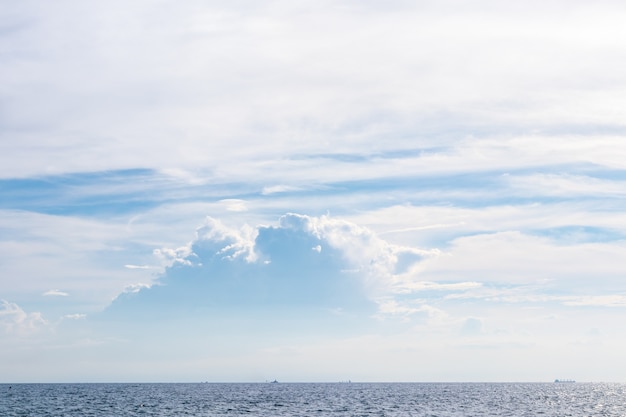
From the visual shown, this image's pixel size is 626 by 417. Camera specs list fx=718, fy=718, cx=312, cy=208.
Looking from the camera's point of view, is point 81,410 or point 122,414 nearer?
point 122,414

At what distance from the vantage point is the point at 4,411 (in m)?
153

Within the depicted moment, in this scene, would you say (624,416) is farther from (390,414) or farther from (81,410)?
(81,410)

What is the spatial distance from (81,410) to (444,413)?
78.4 metres

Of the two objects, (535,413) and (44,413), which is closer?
(44,413)

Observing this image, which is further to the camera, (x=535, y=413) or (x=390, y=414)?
(x=535, y=413)

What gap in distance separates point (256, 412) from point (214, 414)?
375 inches

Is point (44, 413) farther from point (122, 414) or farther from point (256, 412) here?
point (256, 412)

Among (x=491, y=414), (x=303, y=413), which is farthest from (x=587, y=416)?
(x=303, y=413)

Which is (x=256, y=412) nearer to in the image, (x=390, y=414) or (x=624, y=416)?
(x=390, y=414)

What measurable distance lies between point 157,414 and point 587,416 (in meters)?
88.7

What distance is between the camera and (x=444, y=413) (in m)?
153

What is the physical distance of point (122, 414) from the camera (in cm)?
14288

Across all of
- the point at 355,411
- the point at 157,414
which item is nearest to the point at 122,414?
the point at 157,414

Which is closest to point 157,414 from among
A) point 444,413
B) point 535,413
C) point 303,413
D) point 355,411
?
point 303,413
